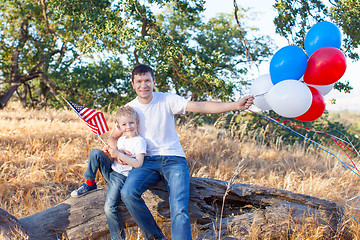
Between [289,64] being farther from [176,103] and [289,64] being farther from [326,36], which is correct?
[176,103]

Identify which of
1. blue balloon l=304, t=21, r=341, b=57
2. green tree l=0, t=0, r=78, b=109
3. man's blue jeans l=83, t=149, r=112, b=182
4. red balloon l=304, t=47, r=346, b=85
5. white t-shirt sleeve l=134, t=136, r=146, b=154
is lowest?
man's blue jeans l=83, t=149, r=112, b=182

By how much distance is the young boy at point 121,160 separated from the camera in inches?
135

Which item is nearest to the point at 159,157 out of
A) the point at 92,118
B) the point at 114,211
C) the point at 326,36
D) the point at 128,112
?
the point at 128,112

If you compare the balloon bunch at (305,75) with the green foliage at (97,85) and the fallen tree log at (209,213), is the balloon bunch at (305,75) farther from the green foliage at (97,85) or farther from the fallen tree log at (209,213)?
the green foliage at (97,85)

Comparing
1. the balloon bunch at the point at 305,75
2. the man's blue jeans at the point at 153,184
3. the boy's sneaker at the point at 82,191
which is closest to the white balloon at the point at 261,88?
the balloon bunch at the point at 305,75

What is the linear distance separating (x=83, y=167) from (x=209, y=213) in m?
2.83

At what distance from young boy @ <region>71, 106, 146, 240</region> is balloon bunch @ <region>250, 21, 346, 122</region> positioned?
1501 millimetres

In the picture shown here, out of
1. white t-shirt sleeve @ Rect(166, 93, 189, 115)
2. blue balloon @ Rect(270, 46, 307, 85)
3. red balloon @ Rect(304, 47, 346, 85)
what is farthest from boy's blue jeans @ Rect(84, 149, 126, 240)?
red balloon @ Rect(304, 47, 346, 85)

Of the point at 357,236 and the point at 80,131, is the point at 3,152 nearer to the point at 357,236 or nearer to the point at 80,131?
the point at 80,131

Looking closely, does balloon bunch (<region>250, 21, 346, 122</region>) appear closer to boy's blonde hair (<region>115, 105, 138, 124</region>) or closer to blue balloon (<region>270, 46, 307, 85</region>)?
blue balloon (<region>270, 46, 307, 85</region>)

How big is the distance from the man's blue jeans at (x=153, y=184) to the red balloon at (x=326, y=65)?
179 centimetres

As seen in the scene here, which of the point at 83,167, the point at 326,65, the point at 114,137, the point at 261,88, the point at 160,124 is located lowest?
the point at 83,167

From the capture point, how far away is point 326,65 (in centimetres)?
338

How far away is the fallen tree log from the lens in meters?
3.47
